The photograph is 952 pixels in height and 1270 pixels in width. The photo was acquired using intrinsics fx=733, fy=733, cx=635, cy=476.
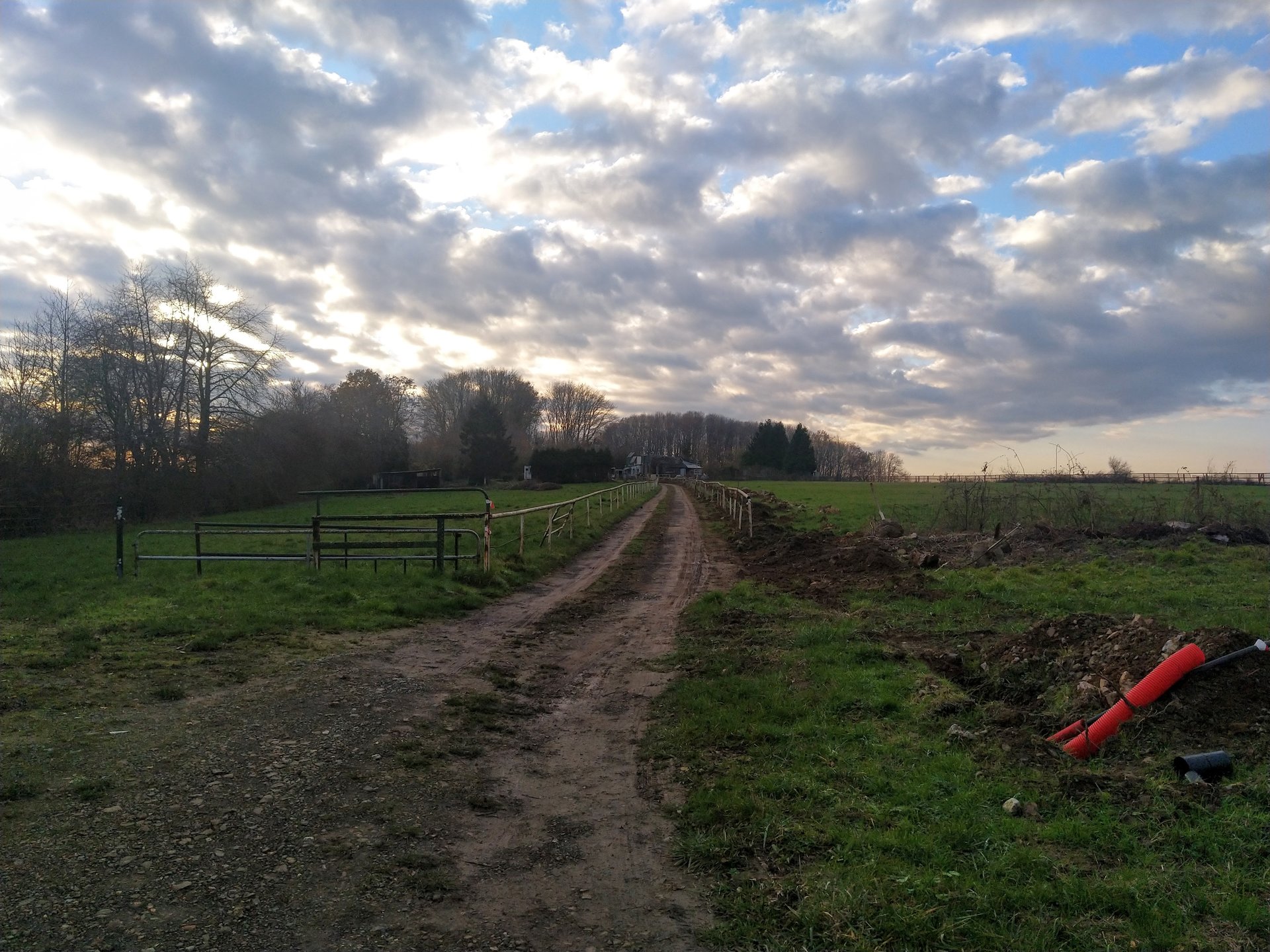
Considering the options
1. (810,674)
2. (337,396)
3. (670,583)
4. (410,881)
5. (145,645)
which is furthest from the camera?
(337,396)

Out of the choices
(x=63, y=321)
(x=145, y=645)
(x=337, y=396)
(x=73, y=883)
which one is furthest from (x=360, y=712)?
→ (x=337, y=396)

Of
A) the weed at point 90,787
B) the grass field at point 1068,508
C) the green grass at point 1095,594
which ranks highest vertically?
the grass field at point 1068,508

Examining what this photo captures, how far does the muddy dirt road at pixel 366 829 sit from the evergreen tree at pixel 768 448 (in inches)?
4154

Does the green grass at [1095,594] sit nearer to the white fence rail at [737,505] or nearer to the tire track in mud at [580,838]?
the tire track in mud at [580,838]

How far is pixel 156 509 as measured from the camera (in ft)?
111

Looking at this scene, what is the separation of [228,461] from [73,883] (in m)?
38.9

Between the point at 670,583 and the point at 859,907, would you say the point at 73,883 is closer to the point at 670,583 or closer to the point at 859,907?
the point at 859,907

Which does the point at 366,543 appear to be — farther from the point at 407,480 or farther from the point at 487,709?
the point at 407,480

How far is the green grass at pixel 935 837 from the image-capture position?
307 centimetres

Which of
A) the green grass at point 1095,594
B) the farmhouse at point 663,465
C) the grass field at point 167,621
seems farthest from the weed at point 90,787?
the farmhouse at point 663,465

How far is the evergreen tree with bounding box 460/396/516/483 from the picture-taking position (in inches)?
2815

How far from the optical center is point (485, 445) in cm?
7156

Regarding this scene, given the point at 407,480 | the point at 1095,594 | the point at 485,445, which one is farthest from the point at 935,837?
the point at 485,445

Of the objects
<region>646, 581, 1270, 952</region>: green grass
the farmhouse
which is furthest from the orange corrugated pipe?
the farmhouse
